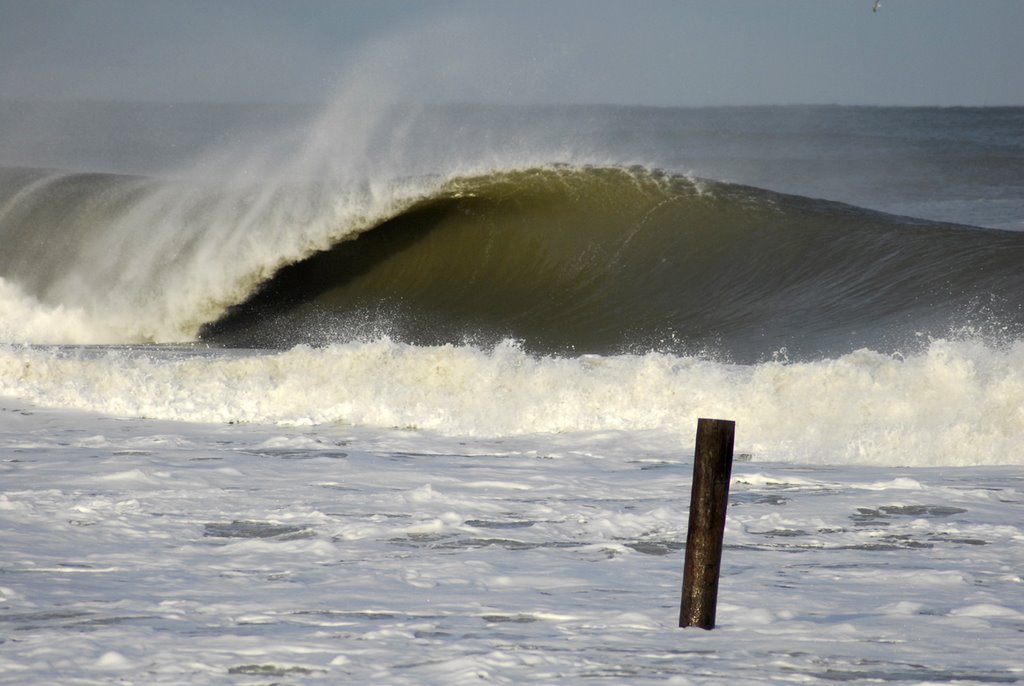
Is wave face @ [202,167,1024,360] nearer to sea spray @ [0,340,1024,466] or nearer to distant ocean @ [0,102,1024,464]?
distant ocean @ [0,102,1024,464]

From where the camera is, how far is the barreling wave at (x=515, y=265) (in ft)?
46.7

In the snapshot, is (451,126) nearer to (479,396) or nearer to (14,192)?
(14,192)

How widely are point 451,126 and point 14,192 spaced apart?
914 cm

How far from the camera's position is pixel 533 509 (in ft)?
20.8

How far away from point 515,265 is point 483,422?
7.91 meters

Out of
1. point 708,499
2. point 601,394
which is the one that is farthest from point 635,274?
point 708,499

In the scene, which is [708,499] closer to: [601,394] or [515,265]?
[601,394]

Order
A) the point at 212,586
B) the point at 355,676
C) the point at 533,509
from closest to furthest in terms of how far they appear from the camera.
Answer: the point at 355,676 → the point at 212,586 → the point at 533,509

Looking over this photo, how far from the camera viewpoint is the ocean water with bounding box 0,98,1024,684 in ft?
13.4

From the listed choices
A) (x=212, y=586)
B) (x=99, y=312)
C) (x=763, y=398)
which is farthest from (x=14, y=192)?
Answer: (x=212, y=586)

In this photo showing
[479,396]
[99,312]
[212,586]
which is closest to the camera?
[212,586]

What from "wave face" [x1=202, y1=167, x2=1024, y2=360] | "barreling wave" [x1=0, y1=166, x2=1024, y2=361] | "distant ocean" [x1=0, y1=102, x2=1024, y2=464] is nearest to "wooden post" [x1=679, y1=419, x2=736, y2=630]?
"distant ocean" [x1=0, y1=102, x2=1024, y2=464]

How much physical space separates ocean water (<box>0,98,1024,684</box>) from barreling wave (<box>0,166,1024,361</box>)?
7 centimetres

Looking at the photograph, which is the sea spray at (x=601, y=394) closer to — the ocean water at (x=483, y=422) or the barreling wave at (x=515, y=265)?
the ocean water at (x=483, y=422)
